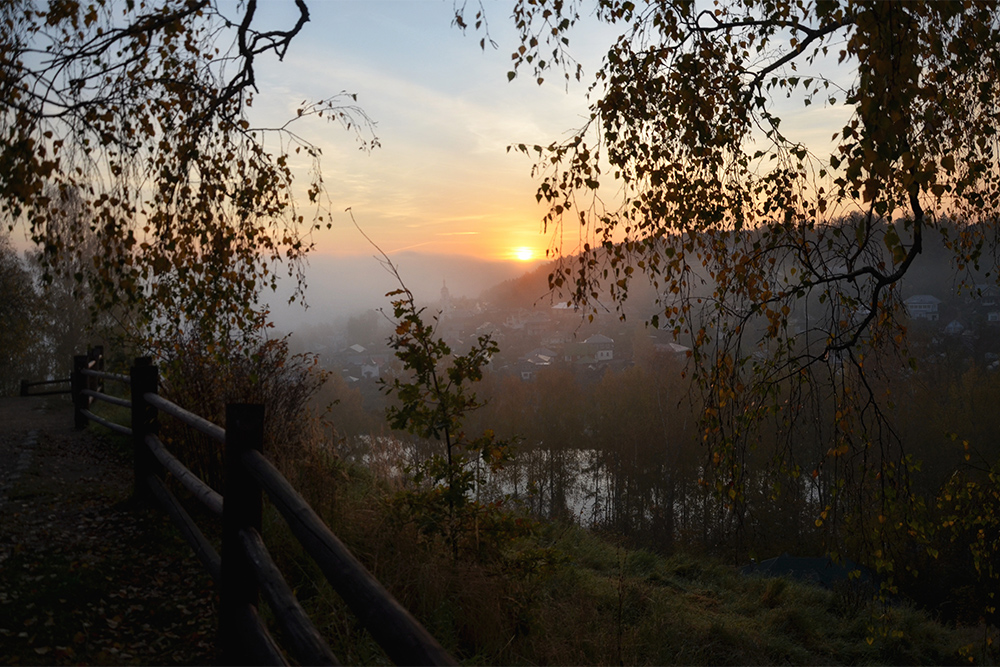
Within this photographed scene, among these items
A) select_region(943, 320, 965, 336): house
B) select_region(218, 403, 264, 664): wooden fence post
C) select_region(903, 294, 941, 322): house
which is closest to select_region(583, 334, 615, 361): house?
select_region(903, 294, 941, 322): house

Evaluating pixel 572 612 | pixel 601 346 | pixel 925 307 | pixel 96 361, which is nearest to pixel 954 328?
pixel 925 307

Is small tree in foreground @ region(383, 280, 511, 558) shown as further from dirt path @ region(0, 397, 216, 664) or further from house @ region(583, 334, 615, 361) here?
house @ region(583, 334, 615, 361)

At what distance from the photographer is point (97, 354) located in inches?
413

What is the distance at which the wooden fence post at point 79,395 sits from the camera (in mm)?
8711

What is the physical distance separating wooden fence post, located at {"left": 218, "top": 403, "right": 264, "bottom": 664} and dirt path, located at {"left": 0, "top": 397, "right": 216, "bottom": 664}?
22.7 inches

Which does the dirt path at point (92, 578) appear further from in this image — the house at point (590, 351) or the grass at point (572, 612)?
the house at point (590, 351)

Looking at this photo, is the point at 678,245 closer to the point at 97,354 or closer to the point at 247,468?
the point at 247,468

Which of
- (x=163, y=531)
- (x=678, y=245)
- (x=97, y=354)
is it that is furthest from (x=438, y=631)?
(x=97, y=354)

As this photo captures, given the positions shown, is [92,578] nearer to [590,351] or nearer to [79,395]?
[79,395]

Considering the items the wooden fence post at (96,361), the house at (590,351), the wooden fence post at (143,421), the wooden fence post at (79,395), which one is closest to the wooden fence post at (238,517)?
the wooden fence post at (143,421)

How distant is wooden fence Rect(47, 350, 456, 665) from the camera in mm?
1604

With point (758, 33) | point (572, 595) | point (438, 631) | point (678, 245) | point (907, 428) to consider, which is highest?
point (758, 33)

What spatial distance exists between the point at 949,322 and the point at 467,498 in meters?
47.9

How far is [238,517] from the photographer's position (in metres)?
2.85
